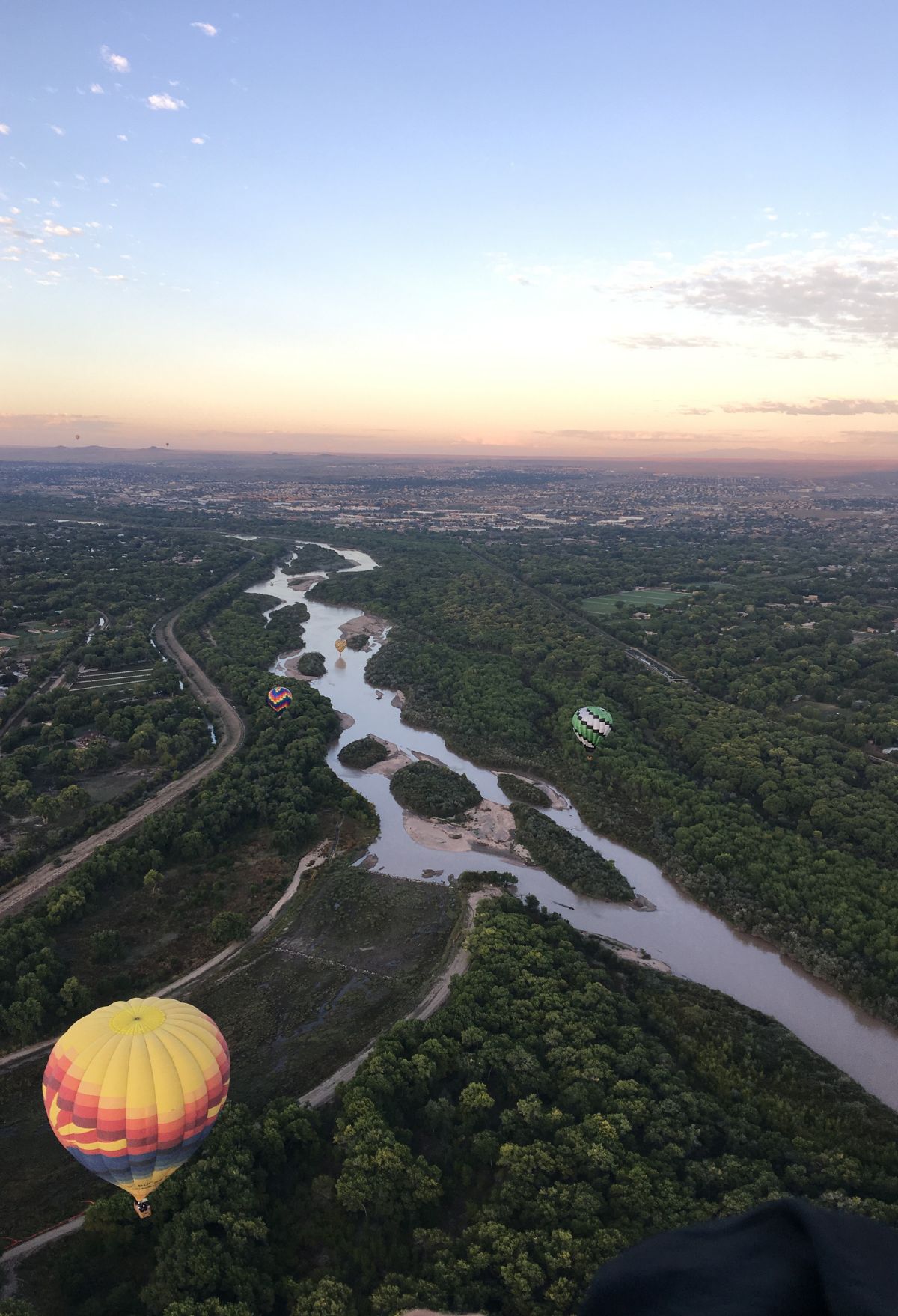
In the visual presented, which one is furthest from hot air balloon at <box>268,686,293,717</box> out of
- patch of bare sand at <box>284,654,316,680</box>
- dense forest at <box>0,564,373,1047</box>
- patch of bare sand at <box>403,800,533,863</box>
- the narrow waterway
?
patch of bare sand at <box>403,800,533,863</box>

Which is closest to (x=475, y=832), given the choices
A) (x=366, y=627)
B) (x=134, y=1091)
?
(x=134, y=1091)

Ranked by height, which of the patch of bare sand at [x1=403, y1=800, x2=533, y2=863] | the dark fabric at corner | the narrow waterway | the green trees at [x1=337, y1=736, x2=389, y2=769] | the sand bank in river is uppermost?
the dark fabric at corner

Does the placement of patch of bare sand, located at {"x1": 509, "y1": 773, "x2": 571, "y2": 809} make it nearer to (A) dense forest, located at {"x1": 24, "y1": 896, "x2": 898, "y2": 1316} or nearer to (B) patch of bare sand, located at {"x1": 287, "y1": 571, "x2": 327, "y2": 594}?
(A) dense forest, located at {"x1": 24, "y1": 896, "x2": 898, "y2": 1316}

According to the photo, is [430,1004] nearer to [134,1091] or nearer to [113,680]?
[134,1091]

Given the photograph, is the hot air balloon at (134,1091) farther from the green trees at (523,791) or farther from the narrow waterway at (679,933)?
the green trees at (523,791)

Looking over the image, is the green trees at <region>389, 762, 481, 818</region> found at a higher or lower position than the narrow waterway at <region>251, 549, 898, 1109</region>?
higher
